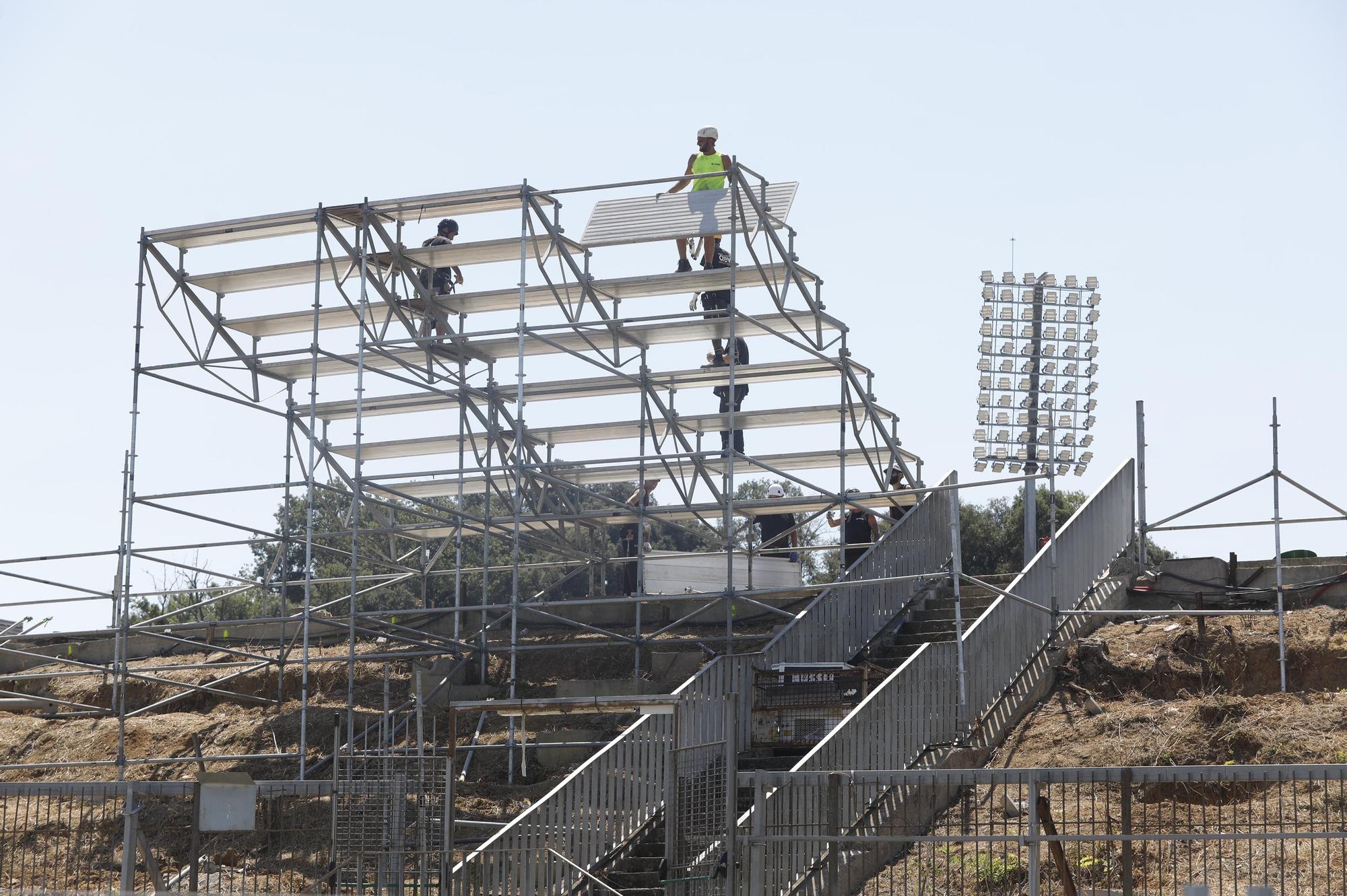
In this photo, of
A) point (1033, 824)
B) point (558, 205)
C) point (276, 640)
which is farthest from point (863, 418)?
point (1033, 824)

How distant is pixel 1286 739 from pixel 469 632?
1188 cm

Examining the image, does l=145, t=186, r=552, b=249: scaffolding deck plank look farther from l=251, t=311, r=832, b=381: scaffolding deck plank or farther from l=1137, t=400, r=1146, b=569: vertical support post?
l=1137, t=400, r=1146, b=569: vertical support post

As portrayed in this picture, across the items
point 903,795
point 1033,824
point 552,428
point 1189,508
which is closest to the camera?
point 1033,824

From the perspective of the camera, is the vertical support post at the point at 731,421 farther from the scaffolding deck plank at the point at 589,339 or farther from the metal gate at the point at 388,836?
the metal gate at the point at 388,836

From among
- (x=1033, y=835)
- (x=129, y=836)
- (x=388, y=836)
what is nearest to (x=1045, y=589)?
(x=1033, y=835)

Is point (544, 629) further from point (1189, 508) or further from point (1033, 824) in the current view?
point (1033, 824)

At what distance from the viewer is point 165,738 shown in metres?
24.7

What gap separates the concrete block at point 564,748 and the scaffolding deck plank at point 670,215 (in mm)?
6015

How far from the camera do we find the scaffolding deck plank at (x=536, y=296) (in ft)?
73.6

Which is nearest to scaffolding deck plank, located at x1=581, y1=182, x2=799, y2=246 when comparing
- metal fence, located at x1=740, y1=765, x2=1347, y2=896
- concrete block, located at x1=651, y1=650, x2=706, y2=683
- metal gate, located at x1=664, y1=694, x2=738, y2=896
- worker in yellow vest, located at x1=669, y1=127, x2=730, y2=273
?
worker in yellow vest, located at x1=669, y1=127, x2=730, y2=273

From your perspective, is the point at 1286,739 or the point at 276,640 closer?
the point at 1286,739

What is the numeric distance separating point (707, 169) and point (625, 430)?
12.6ft

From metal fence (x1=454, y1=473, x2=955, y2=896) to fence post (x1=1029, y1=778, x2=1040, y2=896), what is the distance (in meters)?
4.35

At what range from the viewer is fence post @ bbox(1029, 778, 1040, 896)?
14.0 metres
